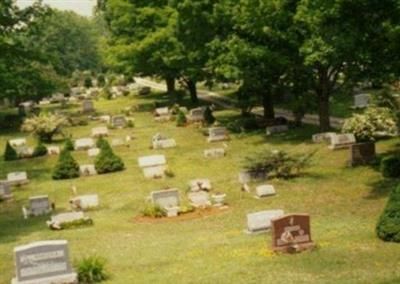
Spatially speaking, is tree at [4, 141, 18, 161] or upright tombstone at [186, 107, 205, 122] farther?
upright tombstone at [186, 107, 205, 122]

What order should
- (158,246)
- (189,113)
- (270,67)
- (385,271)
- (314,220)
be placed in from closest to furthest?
(385,271) → (158,246) → (314,220) → (270,67) → (189,113)

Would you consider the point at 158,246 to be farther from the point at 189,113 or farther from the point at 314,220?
the point at 189,113

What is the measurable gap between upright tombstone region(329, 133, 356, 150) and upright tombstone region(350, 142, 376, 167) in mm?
4373

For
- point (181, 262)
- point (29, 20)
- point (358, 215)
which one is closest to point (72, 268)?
point (181, 262)

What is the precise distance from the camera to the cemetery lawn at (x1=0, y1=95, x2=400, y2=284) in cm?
1745

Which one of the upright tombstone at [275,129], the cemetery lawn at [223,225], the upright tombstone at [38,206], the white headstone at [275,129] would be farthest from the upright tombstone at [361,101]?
the upright tombstone at [38,206]

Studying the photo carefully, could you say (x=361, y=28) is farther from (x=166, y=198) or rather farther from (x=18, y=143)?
(x=18, y=143)

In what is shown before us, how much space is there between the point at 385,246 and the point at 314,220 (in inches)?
193

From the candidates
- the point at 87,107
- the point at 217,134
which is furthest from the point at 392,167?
the point at 87,107

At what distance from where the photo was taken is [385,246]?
18.7 m

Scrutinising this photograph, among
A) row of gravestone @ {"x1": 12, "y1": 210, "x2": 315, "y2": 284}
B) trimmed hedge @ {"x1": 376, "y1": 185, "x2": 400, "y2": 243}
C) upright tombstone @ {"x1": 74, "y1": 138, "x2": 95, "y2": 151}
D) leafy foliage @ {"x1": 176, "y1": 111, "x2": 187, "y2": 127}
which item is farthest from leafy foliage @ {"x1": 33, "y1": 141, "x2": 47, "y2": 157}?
trimmed hedge @ {"x1": 376, "y1": 185, "x2": 400, "y2": 243}

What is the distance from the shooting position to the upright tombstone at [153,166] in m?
35.8

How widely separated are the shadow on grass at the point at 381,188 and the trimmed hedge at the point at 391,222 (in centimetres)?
668

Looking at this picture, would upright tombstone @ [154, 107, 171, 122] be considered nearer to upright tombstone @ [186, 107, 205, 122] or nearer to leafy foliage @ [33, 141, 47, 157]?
upright tombstone @ [186, 107, 205, 122]
